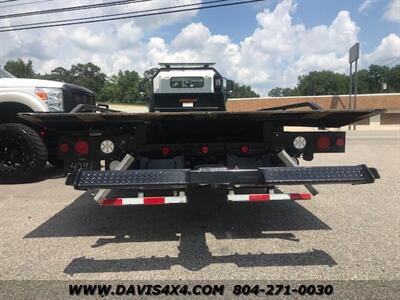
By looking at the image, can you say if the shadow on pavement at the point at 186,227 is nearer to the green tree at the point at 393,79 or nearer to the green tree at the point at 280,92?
the green tree at the point at 393,79

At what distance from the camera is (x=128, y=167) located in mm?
4949

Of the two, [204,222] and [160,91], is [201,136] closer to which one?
[204,222]

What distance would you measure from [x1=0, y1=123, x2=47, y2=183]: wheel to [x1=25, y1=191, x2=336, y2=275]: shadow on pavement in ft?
4.73

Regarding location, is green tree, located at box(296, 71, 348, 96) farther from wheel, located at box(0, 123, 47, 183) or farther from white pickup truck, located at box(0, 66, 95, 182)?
wheel, located at box(0, 123, 47, 183)

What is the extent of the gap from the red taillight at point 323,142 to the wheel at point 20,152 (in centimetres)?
503

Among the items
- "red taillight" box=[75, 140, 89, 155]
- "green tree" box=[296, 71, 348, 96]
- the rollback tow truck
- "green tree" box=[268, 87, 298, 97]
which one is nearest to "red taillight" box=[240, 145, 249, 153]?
the rollback tow truck

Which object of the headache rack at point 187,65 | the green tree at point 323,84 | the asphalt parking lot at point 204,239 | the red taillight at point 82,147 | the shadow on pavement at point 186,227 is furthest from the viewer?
the green tree at point 323,84

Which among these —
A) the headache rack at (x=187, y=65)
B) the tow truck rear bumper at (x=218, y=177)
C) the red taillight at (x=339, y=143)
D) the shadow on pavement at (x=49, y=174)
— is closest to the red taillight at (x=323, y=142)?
the red taillight at (x=339, y=143)

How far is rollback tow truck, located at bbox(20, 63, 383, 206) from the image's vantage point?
425 cm

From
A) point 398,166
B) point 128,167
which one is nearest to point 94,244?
point 128,167

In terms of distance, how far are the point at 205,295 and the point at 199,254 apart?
89cm

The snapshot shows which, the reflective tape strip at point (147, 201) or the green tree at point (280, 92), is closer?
the reflective tape strip at point (147, 201)

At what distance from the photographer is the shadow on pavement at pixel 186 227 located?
4.01m

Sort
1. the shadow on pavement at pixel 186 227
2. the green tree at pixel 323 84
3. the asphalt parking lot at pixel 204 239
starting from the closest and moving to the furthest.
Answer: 1. the asphalt parking lot at pixel 204 239
2. the shadow on pavement at pixel 186 227
3. the green tree at pixel 323 84
